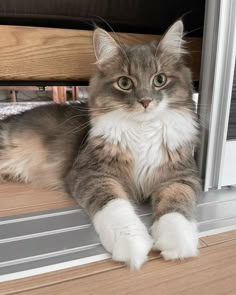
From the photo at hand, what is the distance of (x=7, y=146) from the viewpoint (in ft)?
4.77

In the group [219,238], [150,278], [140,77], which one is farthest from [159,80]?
[150,278]

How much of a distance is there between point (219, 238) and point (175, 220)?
0.51 ft

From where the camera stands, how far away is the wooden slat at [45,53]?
1.15 meters

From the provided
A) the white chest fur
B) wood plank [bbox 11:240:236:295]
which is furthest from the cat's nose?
wood plank [bbox 11:240:236:295]

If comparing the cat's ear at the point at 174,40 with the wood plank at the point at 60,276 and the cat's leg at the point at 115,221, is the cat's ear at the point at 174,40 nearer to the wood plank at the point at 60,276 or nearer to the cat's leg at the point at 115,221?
the cat's leg at the point at 115,221

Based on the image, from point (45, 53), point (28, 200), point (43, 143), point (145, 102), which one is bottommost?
point (28, 200)

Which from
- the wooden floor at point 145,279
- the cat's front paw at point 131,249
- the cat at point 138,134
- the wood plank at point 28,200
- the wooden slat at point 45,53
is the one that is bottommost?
the wood plank at point 28,200

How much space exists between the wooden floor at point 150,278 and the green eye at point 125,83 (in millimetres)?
558

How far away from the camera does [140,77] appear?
1081mm

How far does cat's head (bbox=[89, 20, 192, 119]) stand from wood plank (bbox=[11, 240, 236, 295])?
18.9 inches

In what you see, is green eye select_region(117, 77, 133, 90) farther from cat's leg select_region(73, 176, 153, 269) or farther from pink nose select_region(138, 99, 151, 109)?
cat's leg select_region(73, 176, 153, 269)

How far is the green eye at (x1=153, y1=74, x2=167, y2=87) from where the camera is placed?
3.60 feet

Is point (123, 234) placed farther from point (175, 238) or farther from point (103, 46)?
point (103, 46)

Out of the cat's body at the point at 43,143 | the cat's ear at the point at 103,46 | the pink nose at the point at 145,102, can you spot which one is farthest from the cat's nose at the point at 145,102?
the cat's body at the point at 43,143
